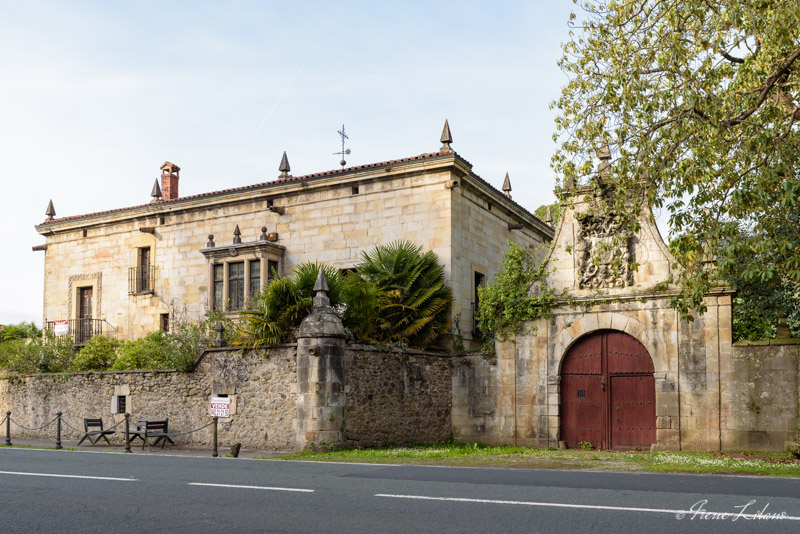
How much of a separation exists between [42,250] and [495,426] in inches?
793

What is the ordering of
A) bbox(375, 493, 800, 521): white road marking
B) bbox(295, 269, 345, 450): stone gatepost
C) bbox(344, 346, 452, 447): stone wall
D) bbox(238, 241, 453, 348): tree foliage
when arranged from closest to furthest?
bbox(375, 493, 800, 521): white road marking < bbox(295, 269, 345, 450): stone gatepost < bbox(344, 346, 452, 447): stone wall < bbox(238, 241, 453, 348): tree foliage

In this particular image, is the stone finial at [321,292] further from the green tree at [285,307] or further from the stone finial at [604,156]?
the stone finial at [604,156]

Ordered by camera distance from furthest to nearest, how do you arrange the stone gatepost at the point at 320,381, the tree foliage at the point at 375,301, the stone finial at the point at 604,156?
the tree foliage at the point at 375,301 < the stone gatepost at the point at 320,381 < the stone finial at the point at 604,156

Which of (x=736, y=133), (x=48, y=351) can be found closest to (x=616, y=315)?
(x=736, y=133)

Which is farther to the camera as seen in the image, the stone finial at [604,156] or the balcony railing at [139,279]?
the balcony railing at [139,279]

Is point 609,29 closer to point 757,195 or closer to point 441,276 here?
point 757,195

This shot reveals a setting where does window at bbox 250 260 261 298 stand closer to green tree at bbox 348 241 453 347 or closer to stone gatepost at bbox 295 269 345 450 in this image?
green tree at bbox 348 241 453 347

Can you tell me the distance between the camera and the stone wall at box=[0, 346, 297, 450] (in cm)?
1808

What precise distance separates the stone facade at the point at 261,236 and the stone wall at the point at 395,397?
2.56m

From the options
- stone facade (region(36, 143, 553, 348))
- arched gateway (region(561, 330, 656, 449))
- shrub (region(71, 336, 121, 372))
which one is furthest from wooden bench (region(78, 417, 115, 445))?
arched gateway (region(561, 330, 656, 449))

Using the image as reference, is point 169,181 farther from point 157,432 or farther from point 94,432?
point 157,432

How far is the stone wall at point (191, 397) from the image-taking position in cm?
1808

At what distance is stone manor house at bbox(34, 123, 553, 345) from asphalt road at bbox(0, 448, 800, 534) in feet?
36.8

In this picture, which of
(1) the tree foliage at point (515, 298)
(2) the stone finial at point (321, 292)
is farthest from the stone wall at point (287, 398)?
(1) the tree foliage at point (515, 298)
